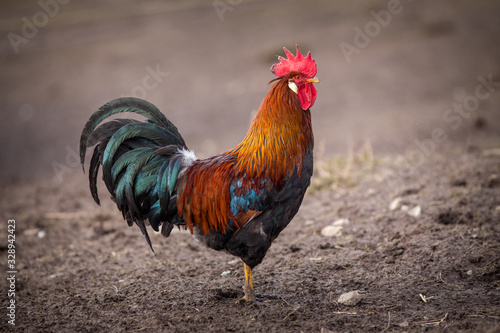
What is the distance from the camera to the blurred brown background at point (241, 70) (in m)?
9.13

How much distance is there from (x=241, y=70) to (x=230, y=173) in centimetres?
882

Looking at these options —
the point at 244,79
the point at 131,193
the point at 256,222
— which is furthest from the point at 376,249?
the point at 244,79

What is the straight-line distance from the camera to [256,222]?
3.79 metres

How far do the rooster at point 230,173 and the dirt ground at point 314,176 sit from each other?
722 mm

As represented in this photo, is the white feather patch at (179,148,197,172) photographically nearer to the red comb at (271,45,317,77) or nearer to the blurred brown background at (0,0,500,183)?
the red comb at (271,45,317,77)

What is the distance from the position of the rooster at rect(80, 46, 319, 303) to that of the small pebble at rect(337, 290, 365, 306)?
76 centimetres

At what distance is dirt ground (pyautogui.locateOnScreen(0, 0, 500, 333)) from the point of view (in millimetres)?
3980

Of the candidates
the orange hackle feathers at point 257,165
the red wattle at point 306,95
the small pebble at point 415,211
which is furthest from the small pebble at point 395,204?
the red wattle at point 306,95

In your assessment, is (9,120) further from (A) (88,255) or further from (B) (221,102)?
(A) (88,255)

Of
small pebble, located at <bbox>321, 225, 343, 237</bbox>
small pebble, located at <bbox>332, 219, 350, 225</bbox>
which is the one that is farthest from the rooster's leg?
small pebble, located at <bbox>332, 219, 350, 225</bbox>

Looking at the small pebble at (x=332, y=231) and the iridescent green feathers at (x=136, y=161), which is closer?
the iridescent green feathers at (x=136, y=161)

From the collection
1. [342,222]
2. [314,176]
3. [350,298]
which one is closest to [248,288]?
[350,298]

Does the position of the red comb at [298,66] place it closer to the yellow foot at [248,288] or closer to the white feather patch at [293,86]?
the white feather patch at [293,86]

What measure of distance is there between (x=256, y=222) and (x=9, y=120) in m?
9.21
